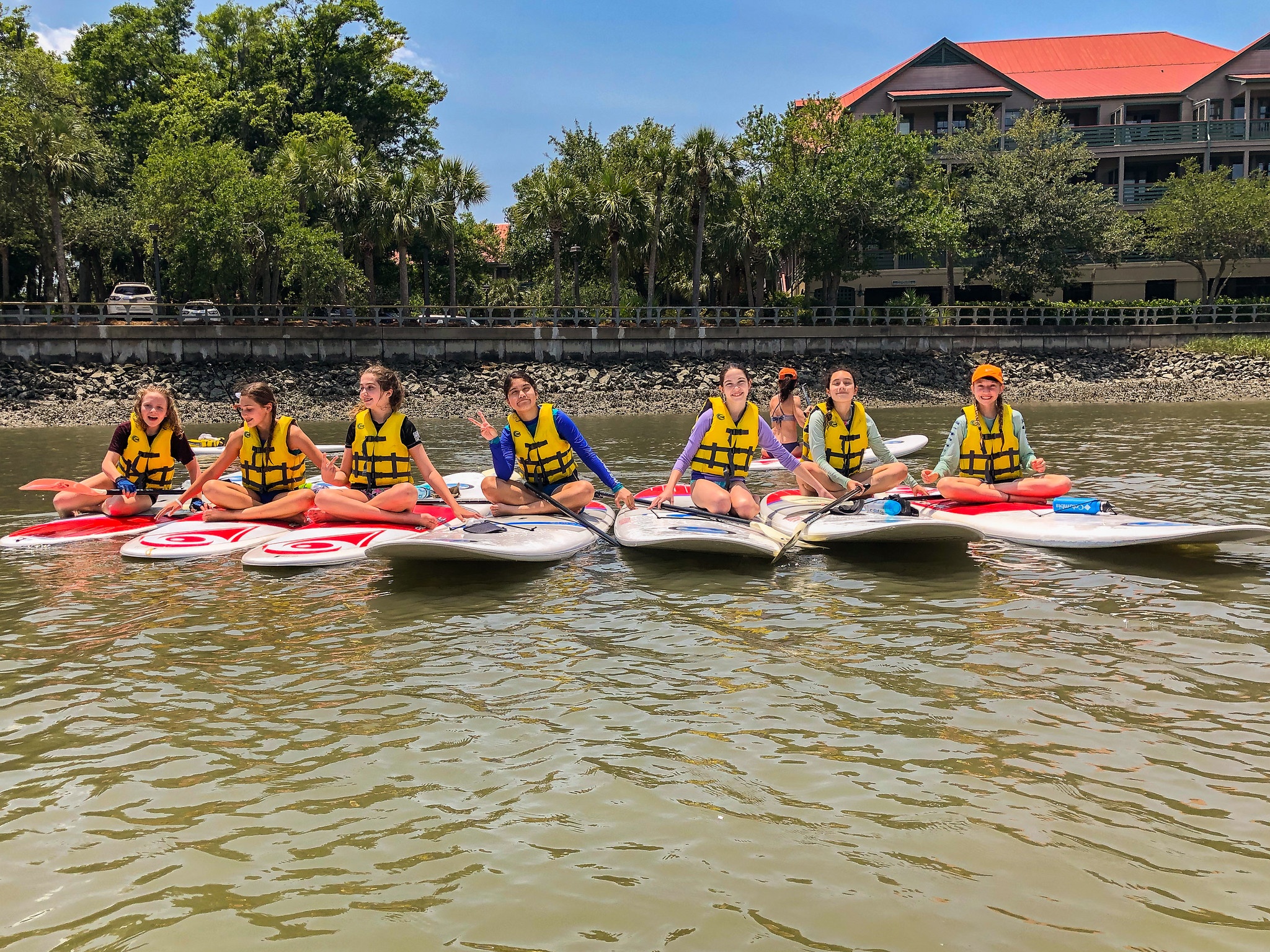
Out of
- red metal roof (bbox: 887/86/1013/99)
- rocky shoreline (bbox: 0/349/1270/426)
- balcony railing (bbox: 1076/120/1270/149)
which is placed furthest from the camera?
red metal roof (bbox: 887/86/1013/99)

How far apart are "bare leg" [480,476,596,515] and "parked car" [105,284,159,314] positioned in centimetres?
2802

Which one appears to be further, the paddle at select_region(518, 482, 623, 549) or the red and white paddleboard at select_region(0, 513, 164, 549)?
the red and white paddleboard at select_region(0, 513, 164, 549)

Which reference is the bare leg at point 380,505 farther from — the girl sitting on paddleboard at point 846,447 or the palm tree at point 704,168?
the palm tree at point 704,168

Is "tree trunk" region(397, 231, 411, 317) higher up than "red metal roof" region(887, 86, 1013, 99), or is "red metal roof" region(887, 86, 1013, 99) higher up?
"red metal roof" region(887, 86, 1013, 99)

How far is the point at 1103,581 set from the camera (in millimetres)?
8391

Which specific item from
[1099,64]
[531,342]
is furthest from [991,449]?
[1099,64]

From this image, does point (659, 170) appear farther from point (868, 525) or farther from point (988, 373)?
point (868, 525)

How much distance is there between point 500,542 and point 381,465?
73.0 inches

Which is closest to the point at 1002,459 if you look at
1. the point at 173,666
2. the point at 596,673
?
the point at 596,673

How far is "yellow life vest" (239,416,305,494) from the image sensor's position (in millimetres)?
9953

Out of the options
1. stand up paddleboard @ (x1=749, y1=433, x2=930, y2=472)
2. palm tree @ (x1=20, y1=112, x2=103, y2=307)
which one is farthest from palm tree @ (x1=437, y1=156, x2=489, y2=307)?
stand up paddleboard @ (x1=749, y1=433, x2=930, y2=472)

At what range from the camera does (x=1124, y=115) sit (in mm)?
53781

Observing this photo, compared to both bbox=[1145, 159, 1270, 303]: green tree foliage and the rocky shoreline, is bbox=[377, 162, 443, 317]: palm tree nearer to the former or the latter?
the rocky shoreline

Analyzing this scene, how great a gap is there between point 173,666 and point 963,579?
626 cm
